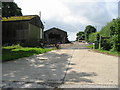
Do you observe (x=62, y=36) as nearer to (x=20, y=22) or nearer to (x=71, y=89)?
(x=20, y=22)

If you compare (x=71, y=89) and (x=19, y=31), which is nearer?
(x=71, y=89)

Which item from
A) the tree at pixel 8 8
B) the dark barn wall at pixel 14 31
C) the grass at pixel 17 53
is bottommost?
the grass at pixel 17 53

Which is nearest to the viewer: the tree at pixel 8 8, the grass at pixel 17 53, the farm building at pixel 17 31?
the grass at pixel 17 53

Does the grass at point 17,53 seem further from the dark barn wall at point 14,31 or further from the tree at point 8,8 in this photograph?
the dark barn wall at point 14,31

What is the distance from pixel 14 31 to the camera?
2264cm

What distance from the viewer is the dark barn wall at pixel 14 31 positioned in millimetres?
22281

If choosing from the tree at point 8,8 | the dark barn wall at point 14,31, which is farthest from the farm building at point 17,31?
the tree at point 8,8

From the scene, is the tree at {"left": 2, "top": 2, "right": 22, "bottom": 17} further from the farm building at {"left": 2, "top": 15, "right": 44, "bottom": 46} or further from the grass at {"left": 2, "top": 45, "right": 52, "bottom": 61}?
the farm building at {"left": 2, "top": 15, "right": 44, "bottom": 46}

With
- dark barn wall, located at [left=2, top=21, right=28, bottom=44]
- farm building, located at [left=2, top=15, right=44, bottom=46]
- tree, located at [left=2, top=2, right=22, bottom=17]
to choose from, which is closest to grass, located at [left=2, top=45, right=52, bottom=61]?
tree, located at [left=2, top=2, right=22, bottom=17]

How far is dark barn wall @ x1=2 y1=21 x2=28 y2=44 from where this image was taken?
22281 mm

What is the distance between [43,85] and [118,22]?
31.7 feet

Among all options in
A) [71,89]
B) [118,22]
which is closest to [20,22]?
[118,22]

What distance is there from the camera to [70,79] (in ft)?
12.2

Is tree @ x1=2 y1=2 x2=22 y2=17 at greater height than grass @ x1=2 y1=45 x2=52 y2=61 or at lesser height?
greater
